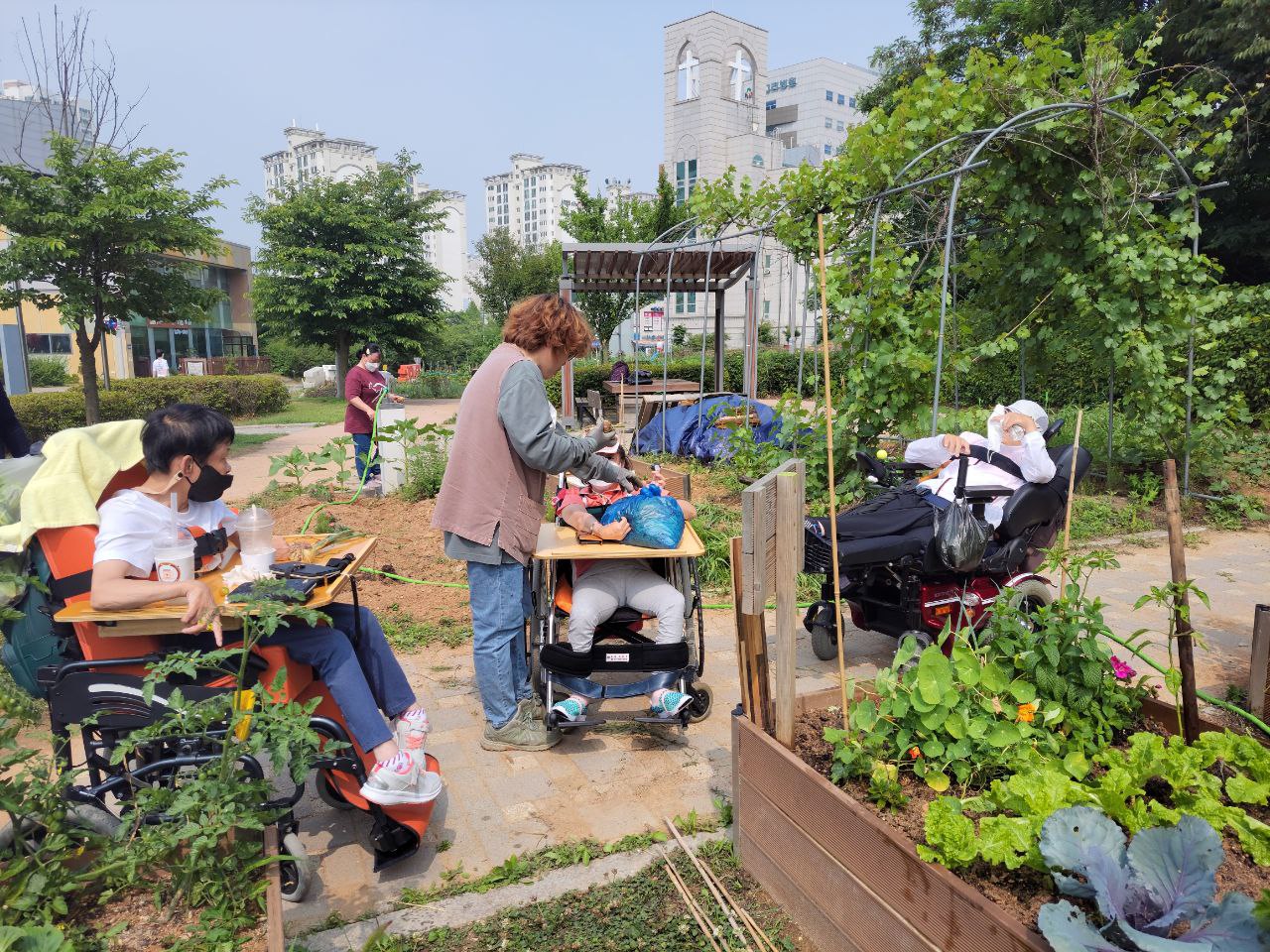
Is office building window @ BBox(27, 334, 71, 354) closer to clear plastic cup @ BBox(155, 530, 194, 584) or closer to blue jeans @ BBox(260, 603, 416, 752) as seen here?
clear plastic cup @ BBox(155, 530, 194, 584)

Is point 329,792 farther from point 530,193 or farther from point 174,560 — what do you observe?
point 530,193

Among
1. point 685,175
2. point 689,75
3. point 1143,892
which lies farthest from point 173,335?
point 1143,892

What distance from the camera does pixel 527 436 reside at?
302 centimetres

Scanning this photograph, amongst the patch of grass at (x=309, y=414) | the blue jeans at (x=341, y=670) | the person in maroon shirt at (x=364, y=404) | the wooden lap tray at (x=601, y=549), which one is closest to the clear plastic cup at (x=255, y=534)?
the blue jeans at (x=341, y=670)

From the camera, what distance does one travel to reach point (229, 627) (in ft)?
7.96

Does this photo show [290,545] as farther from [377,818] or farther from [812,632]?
[812,632]

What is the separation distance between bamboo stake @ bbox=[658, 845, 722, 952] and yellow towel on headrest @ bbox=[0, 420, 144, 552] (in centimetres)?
201

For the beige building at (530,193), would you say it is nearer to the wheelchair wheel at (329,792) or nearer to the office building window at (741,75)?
the office building window at (741,75)

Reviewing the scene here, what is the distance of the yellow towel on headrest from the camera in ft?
7.67

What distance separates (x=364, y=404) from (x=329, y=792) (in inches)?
222

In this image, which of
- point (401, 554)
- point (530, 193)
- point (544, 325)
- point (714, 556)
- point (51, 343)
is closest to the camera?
point (544, 325)

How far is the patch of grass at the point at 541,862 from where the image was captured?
8.01 ft

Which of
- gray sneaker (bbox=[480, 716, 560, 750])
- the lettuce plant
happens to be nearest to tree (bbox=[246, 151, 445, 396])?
gray sneaker (bbox=[480, 716, 560, 750])

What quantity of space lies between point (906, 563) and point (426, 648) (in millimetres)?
2617
